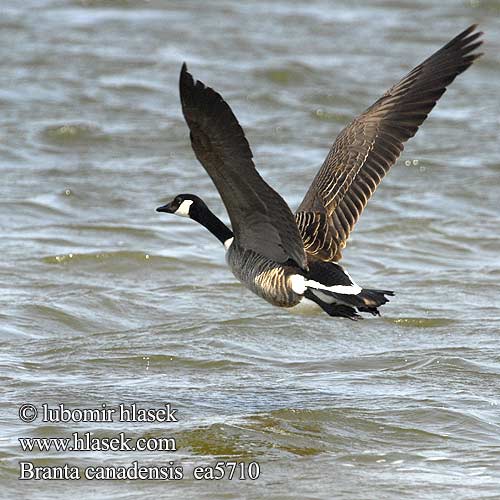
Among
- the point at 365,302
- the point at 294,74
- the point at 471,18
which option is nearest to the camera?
the point at 365,302

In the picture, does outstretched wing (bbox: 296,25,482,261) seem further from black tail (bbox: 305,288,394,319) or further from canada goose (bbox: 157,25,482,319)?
black tail (bbox: 305,288,394,319)

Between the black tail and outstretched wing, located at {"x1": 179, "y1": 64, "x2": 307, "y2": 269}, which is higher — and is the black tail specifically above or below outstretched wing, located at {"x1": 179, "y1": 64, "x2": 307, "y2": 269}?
below

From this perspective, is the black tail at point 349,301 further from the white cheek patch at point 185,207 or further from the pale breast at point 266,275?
the white cheek patch at point 185,207

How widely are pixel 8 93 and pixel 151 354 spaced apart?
25.5 ft

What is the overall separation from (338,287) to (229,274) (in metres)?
3.17

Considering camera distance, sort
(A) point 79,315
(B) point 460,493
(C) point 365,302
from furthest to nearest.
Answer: (A) point 79,315, (C) point 365,302, (B) point 460,493

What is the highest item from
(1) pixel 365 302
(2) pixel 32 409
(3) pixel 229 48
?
(3) pixel 229 48

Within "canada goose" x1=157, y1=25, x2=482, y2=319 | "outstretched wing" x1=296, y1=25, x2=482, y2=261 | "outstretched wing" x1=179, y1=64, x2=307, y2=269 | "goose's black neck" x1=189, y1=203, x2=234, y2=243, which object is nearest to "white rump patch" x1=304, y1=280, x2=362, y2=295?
"canada goose" x1=157, y1=25, x2=482, y2=319

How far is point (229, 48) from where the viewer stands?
57.1ft

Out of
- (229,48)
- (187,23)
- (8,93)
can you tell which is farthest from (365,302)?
(187,23)

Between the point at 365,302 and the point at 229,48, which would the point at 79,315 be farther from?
the point at 229,48

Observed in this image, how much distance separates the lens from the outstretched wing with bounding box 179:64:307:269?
18.6 feet

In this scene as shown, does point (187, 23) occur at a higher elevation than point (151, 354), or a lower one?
higher

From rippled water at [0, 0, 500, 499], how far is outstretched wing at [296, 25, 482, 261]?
→ 36.6 inches
